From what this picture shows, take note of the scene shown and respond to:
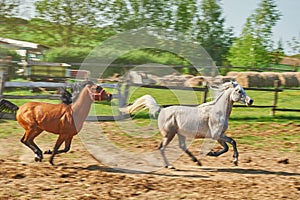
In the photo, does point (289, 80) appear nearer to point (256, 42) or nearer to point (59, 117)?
point (256, 42)

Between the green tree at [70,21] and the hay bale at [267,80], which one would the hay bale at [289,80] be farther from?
the green tree at [70,21]

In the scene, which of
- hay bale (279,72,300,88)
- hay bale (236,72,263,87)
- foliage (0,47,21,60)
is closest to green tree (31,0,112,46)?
foliage (0,47,21,60)

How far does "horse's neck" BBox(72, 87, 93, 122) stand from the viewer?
22.8 feet

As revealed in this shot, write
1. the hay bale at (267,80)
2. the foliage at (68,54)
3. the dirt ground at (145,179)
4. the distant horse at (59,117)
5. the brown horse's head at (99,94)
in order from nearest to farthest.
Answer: the dirt ground at (145,179) < the distant horse at (59,117) < the brown horse's head at (99,94) < the hay bale at (267,80) < the foliage at (68,54)

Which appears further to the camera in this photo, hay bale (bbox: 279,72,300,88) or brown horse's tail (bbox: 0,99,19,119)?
hay bale (bbox: 279,72,300,88)

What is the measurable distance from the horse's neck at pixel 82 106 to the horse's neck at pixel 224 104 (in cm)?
215

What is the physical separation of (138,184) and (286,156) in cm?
404

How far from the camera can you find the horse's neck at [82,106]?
6.94 meters

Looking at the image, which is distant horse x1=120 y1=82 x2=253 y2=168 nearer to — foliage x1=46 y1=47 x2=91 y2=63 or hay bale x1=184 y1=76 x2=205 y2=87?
→ hay bale x1=184 y1=76 x2=205 y2=87

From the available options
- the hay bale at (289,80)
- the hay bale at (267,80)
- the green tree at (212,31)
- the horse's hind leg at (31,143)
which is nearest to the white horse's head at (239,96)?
the horse's hind leg at (31,143)

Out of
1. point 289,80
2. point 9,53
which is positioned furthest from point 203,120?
point 289,80

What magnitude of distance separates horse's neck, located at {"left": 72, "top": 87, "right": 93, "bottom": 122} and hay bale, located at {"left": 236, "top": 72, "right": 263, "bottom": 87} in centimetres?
1660

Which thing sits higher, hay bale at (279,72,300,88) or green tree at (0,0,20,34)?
green tree at (0,0,20,34)

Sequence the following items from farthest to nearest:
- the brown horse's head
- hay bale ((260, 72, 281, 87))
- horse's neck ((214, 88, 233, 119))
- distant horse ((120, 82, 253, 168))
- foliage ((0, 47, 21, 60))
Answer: hay bale ((260, 72, 281, 87)) < foliage ((0, 47, 21, 60)) < horse's neck ((214, 88, 233, 119)) < distant horse ((120, 82, 253, 168)) < the brown horse's head
